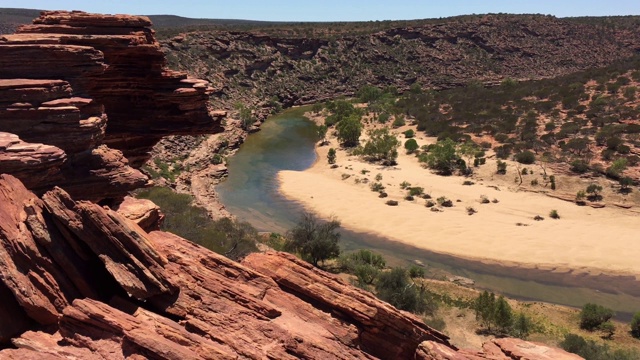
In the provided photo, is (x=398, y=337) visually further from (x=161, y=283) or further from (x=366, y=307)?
(x=161, y=283)

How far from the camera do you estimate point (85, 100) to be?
13117 mm

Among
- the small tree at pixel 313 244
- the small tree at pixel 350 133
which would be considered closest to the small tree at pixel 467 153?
the small tree at pixel 350 133

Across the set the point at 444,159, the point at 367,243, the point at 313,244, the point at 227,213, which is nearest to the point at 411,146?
the point at 444,159

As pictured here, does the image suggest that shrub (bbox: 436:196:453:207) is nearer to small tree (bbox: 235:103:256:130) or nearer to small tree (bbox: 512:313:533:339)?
small tree (bbox: 512:313:533:339)

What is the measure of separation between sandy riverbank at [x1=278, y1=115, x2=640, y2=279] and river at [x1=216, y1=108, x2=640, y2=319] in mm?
1224

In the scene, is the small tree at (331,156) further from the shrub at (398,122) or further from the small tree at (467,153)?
the shrub at (398,122)

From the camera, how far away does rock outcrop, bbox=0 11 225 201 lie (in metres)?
11.9

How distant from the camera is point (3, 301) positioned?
974 centimetres

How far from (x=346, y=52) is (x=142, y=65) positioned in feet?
343

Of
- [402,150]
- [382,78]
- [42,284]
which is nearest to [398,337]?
[42,284]

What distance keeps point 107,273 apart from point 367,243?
1231 inches

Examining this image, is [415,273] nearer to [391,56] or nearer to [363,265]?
[363,265]

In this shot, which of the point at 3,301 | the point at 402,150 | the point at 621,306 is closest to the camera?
the point at 3,301

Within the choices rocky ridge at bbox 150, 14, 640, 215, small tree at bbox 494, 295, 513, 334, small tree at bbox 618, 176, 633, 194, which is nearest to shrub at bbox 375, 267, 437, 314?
small tree at bbox 494, 295, 513, 334
